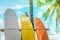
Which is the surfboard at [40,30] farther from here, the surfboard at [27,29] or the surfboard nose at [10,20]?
the surfboard nose at [10,20]

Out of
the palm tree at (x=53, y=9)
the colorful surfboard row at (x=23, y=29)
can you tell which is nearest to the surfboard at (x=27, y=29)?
the colorful surfboard row at (x=23, y=29)

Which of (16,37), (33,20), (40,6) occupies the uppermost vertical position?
(40,6)

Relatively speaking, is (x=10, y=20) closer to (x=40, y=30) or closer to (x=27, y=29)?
(x=27, y=29)

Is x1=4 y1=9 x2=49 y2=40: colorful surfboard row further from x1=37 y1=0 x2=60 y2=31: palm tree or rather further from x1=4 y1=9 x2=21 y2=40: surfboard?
x1=37 y1=0 x2=60 y2=31: palm tree

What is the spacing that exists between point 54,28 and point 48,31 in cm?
7

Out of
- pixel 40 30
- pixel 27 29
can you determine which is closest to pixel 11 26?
pixel 27 29

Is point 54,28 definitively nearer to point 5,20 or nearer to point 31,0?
point 31,0

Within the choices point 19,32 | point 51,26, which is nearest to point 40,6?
point 51,26

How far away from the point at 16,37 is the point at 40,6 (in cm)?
→ 43

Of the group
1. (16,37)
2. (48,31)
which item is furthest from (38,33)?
(16,37)

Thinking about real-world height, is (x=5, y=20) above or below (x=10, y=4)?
below

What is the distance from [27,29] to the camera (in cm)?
160

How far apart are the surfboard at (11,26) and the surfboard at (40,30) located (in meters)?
0.21

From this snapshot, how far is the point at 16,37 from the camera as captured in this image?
156cm
